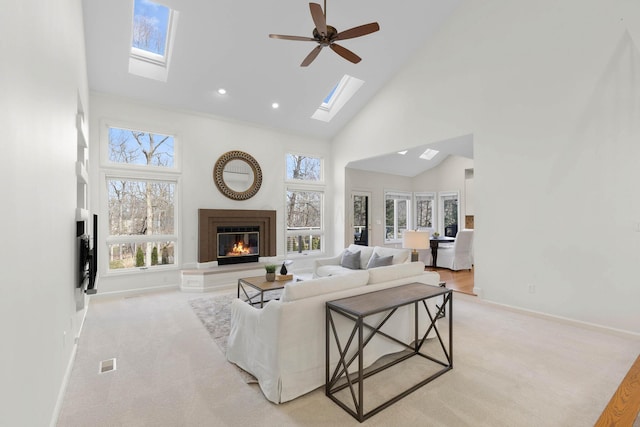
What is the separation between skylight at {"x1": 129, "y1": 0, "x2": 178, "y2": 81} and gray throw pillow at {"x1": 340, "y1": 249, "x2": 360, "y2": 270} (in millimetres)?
4497

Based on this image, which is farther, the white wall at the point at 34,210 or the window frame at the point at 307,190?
the window frame at the point at 307,190

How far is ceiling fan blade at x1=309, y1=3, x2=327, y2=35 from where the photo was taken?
3117 millimetres

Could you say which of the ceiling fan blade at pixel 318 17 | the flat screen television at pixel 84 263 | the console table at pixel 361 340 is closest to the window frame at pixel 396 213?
the ceiling fan blade at pixel 318 17

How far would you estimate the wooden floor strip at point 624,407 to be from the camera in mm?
1666

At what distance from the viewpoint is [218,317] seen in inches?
166

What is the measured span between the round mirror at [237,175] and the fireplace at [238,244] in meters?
0.73

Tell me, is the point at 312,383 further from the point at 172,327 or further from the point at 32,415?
the point at 172,327

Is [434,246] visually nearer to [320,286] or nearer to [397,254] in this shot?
[397,254]

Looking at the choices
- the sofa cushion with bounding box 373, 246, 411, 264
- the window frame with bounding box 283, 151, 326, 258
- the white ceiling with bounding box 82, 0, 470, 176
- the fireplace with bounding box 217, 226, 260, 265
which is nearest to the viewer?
the white ceiling with bounding box 82, 0, 470, 176

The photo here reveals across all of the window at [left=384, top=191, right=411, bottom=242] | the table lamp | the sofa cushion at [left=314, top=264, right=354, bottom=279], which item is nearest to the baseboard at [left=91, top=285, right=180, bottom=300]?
the sofa cushion at [left=314, top=264, right=354, bottom=279]

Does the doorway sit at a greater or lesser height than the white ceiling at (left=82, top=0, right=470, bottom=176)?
lesser

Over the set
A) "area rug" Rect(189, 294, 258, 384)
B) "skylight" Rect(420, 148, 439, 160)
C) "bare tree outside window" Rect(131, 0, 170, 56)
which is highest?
"bare tree outside window" Rect(131, 0, 170, 56)

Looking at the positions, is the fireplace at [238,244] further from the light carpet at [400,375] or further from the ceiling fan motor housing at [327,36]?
the ceiling fan motor housing at [327,36]

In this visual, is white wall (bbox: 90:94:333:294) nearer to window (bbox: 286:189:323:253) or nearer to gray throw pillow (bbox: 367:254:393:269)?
window (bbox: 286:189:323:253)
